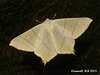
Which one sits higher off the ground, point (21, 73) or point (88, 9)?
point (88, 9)

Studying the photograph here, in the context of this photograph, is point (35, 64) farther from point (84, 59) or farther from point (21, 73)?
point (84, 59)

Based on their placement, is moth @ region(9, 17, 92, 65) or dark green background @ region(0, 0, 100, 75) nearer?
moth @ region(9, 17, 92, 65)

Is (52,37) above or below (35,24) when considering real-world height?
below

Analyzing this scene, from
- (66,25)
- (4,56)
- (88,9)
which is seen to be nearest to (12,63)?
(4,56)

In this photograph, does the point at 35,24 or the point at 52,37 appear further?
the point at 35,24

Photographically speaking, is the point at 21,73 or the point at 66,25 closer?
the point at 66,25
